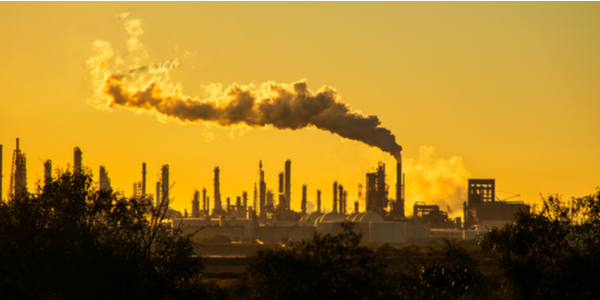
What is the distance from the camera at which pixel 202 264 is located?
86.1ft

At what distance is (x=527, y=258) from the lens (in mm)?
30312

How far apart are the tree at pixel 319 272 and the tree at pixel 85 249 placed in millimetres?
4110

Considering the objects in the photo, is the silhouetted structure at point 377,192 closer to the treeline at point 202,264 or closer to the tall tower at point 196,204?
the tall tower at point 196,204

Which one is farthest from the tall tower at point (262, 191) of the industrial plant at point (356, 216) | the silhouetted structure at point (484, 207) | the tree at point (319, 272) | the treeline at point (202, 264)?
the tree at point (319, 272)

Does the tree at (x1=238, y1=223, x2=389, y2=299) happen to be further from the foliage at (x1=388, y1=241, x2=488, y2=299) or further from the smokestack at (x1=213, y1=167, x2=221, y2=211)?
the smokestack at (x1=213, y1=167, x2=221, y2=211)

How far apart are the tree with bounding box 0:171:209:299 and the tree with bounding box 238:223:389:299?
13.5ft

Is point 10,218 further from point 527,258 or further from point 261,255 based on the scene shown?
point 527,258

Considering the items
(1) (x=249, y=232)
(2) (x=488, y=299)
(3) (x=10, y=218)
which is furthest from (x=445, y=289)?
(1) (x=249, y=232)

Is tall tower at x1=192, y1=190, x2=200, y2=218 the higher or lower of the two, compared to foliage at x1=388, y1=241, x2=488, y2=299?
higher

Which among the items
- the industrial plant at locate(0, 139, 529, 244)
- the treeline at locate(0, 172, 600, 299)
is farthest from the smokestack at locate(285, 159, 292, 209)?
the treeline at locate(0, 172, 600, 299)

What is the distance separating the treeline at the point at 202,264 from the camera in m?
23.3

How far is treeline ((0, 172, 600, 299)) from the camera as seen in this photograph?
76.5 ft

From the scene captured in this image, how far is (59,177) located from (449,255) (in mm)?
18024

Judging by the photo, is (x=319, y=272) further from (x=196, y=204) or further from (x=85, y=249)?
(x=196, y=204)
